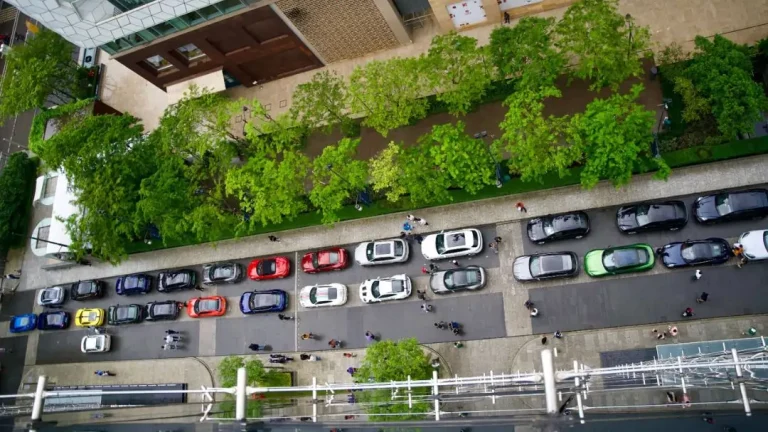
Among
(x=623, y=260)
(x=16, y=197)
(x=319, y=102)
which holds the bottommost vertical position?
(x=623, y=260)

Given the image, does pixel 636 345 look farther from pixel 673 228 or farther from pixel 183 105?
pixel 183 105

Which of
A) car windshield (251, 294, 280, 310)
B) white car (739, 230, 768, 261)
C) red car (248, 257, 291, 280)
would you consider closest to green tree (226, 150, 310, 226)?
red car (248, 257, 291, 280)

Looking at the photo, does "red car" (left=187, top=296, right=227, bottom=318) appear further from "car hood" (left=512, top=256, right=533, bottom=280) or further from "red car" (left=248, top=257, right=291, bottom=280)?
"car hood" (left=512, top=256, right=533, bottom=280)

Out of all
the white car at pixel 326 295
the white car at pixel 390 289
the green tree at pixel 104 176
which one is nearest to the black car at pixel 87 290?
the green tree at pixel 104 176

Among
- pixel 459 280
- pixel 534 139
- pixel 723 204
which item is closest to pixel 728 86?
pixel 723 204

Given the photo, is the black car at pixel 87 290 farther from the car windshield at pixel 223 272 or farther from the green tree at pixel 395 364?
the green tree at pixel 395 364

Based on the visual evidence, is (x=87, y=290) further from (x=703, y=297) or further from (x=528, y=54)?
(x=703, y=297)
